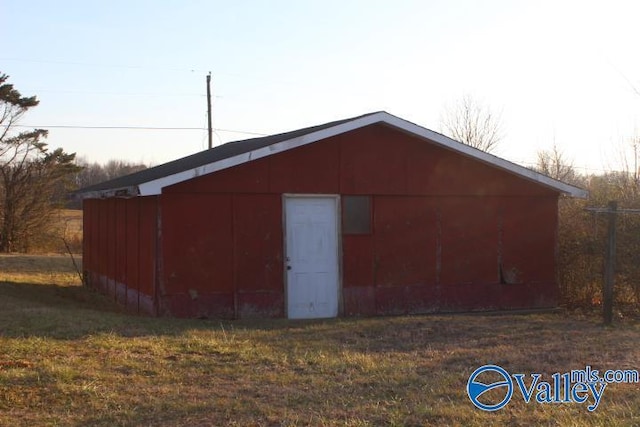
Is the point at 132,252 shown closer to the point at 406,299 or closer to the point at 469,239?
the point at 406,299

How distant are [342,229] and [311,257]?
2.51ft

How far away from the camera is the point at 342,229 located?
39.5 ft

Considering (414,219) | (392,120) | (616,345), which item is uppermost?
(392,120)

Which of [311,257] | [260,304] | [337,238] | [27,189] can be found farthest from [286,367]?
[27,189]

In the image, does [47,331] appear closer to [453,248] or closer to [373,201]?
[373,201]

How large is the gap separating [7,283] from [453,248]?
10.6 meters

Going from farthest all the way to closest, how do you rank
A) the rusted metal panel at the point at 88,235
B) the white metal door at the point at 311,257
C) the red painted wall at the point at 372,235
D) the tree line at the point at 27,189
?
the tree line at the point at 27,189 < the rusted metal panel at the point at 88,235 < the white metal door at the point at 311,257 < the red painted wall at the point at 372,235

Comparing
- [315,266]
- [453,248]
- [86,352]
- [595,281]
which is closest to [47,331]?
[86,352]

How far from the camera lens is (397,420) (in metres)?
5.36

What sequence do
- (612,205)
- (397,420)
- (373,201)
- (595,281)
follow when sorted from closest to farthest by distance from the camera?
(397,420) → (612,205) → (373,201) → (595,281)

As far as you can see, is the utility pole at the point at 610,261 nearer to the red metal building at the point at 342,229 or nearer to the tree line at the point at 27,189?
the red metal building at the point at 342,229

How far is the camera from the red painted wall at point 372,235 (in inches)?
438

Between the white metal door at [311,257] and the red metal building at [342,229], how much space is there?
2 centimetres

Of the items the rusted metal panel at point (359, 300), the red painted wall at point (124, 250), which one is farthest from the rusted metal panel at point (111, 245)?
the rusted metal panel at point (359, 300)
